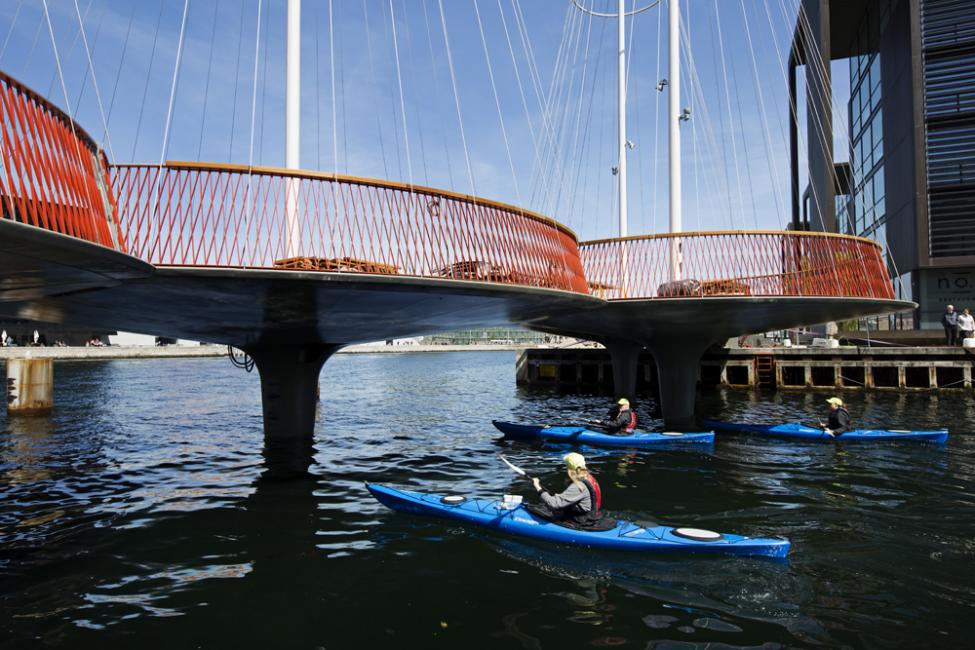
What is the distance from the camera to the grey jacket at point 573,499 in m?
8.98

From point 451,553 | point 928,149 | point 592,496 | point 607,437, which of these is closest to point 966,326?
point 928,149

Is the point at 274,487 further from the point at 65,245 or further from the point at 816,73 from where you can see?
the point at 816,73

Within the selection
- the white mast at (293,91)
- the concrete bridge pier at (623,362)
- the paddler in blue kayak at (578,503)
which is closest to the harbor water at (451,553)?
→ the paddler in blue kayak at (578,503)

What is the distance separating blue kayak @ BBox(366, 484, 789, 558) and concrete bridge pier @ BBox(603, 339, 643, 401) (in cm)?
2343

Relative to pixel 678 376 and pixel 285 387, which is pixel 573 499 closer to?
pixel 285 387

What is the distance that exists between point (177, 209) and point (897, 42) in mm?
41942

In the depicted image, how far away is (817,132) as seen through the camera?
45.1m

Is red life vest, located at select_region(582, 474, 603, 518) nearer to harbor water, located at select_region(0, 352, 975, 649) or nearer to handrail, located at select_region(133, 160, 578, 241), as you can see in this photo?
harbor water, located at select_region(0, 352, 975, 649)

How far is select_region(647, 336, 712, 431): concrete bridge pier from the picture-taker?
70.1ft

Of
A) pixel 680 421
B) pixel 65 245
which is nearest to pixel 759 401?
pixel 680 421

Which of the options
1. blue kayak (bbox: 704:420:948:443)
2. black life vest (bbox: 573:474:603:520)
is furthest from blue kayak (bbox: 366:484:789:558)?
blue kayak (bbox: 704:420:948:443)

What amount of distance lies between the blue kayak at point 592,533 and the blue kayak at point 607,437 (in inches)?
315

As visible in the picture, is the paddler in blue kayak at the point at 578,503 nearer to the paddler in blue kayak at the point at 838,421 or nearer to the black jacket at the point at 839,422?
the paddler in blue kayak at the point at 838,421

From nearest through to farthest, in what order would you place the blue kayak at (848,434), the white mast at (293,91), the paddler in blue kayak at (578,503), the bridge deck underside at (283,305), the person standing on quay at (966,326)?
the paddler in blue kayak at (578,503), the bridge deck underside at (283,305), the white mast at (293,91), the blue kayak at (848,434), the person standing on quay at (966,326)
